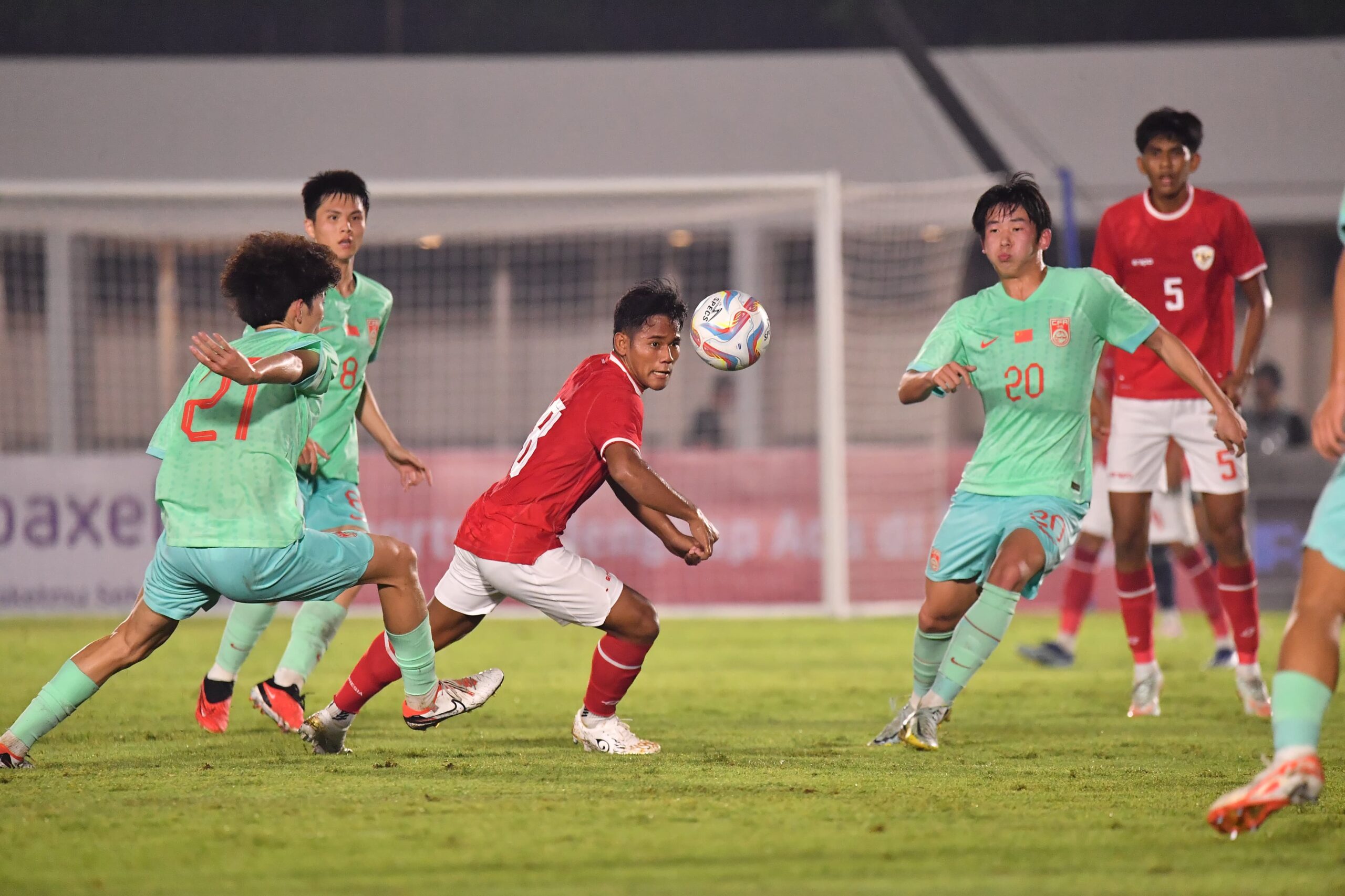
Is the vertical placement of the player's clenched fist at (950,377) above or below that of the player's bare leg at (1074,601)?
above

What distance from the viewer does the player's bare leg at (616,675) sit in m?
4.94

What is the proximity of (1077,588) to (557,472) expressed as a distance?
13.1 feet

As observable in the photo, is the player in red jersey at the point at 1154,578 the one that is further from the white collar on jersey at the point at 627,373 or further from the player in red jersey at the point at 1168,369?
the white collar on jersey at the point at 627,373

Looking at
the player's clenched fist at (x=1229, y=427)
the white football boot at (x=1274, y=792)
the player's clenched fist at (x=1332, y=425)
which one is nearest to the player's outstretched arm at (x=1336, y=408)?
the player's clenched fist at (x=1332, y=425)

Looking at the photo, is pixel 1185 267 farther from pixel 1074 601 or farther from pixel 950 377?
pixel 1074 601

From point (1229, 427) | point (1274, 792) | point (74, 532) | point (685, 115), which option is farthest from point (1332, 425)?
point (685, 115)

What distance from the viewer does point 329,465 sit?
5.66m

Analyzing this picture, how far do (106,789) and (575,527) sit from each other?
304 inches

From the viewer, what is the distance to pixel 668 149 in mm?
17734

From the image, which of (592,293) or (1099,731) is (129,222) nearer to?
(592,293)

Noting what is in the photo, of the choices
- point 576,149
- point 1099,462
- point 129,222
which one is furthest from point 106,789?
point 576,149

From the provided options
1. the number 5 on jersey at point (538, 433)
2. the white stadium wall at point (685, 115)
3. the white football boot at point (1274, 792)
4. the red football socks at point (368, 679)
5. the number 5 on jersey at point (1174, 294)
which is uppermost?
the white stadium wall at point (685, 115)

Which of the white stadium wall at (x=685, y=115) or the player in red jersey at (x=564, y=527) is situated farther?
the white stadium wall at (x=685, y=115)

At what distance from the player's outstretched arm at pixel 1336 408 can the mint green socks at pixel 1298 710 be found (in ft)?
1.63
